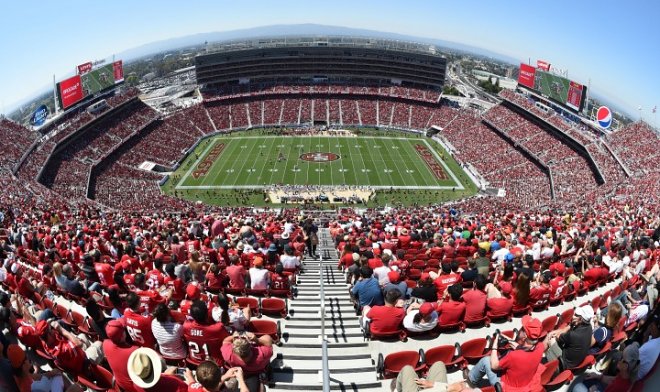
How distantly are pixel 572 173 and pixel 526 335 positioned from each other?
4910 centimetres

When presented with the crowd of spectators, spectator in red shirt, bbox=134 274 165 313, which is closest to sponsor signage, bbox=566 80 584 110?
the crowd of spectators

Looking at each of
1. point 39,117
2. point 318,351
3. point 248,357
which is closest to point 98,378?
point 248,357

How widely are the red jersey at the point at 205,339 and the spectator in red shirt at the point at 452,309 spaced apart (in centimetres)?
417

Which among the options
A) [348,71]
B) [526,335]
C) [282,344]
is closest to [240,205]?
[282,344]

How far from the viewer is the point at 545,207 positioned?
39.2 meters

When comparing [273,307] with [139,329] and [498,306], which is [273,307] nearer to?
[139,329]

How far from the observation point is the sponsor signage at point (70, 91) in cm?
5469

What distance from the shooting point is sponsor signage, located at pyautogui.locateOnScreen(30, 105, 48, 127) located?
50.1 metres

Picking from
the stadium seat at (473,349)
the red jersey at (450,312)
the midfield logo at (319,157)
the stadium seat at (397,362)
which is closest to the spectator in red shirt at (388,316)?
the red jersey at (450,312)

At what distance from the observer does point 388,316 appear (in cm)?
782

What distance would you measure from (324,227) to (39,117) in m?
42.8

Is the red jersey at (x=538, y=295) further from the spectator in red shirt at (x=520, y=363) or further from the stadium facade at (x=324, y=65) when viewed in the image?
the stadium facade at (x=324, y=65)

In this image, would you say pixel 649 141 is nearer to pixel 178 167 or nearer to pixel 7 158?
pixel 178 167

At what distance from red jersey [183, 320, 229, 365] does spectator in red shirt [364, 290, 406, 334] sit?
2.80 meters
